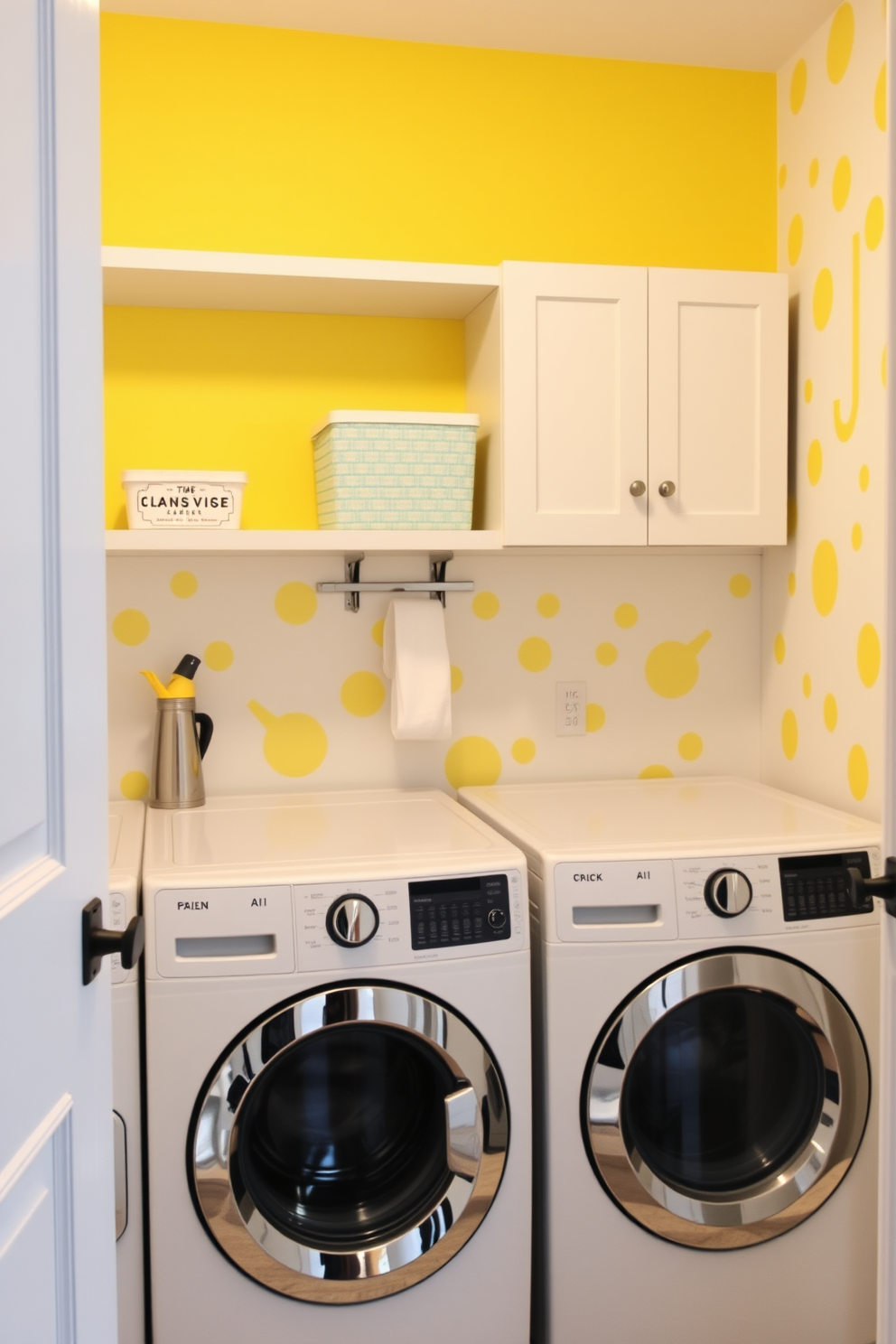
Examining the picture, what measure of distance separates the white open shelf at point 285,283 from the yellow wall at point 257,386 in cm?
5

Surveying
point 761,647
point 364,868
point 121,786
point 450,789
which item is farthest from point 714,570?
point 121,786

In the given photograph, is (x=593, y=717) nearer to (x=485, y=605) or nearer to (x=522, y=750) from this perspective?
(x=522, y=750)

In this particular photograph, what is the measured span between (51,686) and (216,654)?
1.51 m

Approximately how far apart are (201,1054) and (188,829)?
1.66ft

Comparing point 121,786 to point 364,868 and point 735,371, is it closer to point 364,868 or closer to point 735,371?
point 364,868

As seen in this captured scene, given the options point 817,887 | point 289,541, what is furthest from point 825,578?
point 289,541

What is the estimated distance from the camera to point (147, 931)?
5.68ft

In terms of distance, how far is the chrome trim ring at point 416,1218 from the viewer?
1719mm

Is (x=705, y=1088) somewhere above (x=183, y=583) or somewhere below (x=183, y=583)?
below

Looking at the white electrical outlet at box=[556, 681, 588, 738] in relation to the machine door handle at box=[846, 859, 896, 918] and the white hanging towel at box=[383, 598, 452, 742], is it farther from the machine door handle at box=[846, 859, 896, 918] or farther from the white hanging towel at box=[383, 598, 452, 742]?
the machine door handle at box=[846, 859, 896, 918]

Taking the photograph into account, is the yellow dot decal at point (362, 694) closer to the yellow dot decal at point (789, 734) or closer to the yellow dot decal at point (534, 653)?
the yellow dot decal at point (534, 653)

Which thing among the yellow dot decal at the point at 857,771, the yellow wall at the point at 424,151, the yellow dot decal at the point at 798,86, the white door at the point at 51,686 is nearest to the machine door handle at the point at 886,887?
the yellow dot decal at the point at 857,771

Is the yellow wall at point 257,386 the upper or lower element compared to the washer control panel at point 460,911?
upper

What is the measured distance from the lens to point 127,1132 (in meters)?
1.72
